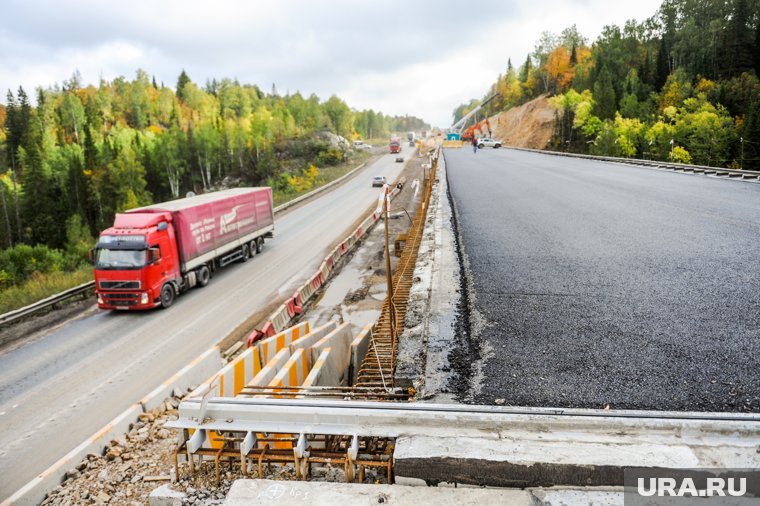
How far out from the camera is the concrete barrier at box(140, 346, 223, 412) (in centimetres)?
995

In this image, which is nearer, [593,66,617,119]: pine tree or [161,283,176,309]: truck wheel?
[161,283,176,309]: truck wheel

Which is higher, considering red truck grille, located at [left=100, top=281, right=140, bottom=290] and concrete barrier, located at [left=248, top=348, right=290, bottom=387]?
concrete barrier, located at [left=248, top=348, right=290, bottom=387]

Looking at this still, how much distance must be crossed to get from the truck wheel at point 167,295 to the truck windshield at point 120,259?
1.34 meters

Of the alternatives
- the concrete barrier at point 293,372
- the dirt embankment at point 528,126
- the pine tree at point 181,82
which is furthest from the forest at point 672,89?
the pine tree at point 181,82

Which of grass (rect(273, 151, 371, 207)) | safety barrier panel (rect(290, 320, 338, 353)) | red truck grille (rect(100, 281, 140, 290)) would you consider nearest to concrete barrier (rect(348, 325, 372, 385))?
safety barrier panel (rect(290, 320, 338, 353))

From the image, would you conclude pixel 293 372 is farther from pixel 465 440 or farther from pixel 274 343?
pixel 465 440

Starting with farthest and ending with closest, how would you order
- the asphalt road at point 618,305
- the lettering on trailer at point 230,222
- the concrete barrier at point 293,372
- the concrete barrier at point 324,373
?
the lettering on trailer at point 230,222 → the concrete barrier at point 324,373 → the concrete barrier at point 293,372 → the asphalt road at point 618,305

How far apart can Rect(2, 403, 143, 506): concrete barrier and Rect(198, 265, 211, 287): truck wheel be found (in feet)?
34.7

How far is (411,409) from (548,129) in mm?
93320

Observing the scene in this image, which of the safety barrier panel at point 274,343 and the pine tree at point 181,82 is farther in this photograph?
the pine tree at point 181,82

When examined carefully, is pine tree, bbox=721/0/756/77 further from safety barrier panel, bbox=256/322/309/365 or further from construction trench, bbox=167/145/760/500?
construction trench, bbox=167/145/760/500

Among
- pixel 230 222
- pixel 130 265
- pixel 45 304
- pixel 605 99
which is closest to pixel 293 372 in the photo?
pixel 130 265

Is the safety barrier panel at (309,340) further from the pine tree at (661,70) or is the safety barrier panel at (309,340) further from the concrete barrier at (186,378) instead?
the pine tree at (661,70)

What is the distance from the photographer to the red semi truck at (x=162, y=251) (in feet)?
54.1
